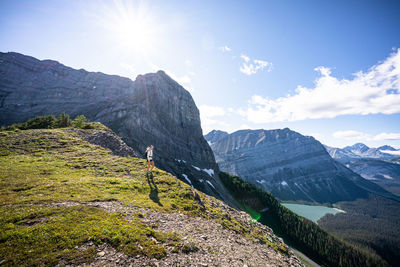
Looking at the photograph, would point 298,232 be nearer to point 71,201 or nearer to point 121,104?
point 71,201

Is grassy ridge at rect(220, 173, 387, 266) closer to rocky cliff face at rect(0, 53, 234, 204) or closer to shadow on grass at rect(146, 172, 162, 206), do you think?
rocky cliff face at rect(0, 53, 234, 204)

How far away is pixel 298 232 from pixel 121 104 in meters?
147

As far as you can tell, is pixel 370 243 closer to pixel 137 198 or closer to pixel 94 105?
pixel 137 198

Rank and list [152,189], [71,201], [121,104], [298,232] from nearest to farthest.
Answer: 1. [71,201]
2. [152,189]
3. [298,232]
4. [121,104]

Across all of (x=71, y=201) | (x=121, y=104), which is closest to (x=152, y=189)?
(x=71, y=201)

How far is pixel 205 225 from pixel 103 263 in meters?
9.37

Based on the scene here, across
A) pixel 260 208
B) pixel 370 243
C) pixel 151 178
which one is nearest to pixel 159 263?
pixel 151 178

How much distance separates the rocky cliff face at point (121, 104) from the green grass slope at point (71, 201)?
2705 inches

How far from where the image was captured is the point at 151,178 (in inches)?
853

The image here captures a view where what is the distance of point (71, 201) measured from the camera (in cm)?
1234

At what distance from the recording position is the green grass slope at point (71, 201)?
7.48m

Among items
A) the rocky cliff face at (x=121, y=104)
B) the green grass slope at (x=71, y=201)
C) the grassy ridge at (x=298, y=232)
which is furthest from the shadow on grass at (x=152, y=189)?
the grassy ridge at (x=298, y=232)

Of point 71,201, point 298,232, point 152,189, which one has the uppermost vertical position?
point 71,201

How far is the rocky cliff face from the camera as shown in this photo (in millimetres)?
106312
